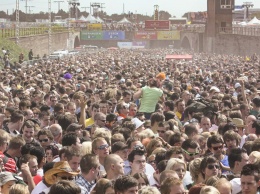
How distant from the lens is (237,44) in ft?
250

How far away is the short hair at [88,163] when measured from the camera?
27.6 feet

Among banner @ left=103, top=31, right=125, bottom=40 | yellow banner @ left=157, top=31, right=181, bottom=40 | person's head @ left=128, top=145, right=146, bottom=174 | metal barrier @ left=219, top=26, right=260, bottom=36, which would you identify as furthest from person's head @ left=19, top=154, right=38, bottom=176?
banner @ left=103, top=31, right=125, bottom=40

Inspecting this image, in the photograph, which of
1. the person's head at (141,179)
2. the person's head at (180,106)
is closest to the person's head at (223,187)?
the person's head at (141,179)

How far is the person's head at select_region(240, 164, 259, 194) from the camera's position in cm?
819

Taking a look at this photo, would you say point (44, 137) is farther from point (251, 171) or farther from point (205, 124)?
point (251, 171)

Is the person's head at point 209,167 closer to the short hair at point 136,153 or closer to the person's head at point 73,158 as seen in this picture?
the short hair at point 136,153

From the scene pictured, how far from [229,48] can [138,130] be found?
67.6m

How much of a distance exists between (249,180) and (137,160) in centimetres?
155

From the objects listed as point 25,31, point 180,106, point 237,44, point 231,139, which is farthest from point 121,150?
point 237,44

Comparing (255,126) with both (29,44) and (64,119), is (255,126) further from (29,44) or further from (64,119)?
(29,44)

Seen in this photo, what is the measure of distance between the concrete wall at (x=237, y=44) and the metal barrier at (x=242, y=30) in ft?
2.82

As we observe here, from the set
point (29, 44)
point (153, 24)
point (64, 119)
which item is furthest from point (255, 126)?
point (153, 24)

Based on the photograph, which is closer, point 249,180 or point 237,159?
point 249,180

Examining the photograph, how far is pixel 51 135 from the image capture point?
1100 cm
